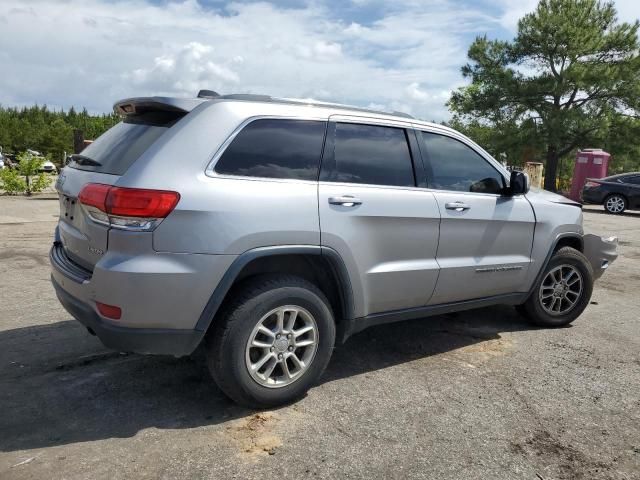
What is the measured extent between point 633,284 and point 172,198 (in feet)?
21.2

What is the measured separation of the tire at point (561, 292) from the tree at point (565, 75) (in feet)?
86.7

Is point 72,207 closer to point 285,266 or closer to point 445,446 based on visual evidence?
point 285,266

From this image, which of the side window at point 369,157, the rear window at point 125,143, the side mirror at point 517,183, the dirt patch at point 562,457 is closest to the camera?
the dirt patch at point 562,457

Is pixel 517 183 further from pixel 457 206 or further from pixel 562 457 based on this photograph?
pixel 562 457

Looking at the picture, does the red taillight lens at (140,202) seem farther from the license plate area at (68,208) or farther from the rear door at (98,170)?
the license plate area at (68,208)

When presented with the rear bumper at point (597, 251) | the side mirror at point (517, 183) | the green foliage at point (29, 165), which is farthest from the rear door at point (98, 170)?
the green foliage at point (29, 165)

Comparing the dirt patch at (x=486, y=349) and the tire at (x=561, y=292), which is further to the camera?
the tire at (x=561, y=292)

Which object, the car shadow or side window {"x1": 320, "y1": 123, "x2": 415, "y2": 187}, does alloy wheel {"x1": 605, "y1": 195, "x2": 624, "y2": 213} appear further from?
side window {"x1": 320, "y1": 123, "x2": 415, "y2": 187}

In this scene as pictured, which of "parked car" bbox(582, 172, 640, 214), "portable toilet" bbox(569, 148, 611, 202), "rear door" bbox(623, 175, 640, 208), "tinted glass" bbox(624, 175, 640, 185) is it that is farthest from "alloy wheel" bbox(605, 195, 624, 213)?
"portable toilet" bbox(569, 148, 611, 202)

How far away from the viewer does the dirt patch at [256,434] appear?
303 cm

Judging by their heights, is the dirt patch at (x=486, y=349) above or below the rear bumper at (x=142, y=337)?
below

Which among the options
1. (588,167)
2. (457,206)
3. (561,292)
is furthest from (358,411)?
(588,167)

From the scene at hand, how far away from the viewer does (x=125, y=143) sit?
11.3ft

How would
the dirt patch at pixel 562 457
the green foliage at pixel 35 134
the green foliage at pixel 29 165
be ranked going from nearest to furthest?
the dirt patch at pixel 562 457
the green foliage at pixel 29 165
the green foliage at pixel 35 134
